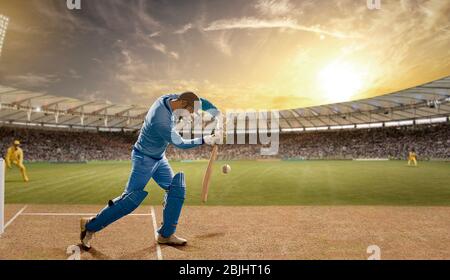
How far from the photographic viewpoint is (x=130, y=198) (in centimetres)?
508

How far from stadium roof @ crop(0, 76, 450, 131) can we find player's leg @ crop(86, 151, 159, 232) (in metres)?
29.9

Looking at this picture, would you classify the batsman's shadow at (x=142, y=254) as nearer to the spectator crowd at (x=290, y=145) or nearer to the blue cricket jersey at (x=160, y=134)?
the blue cricket jersey at (x=160, y=134)

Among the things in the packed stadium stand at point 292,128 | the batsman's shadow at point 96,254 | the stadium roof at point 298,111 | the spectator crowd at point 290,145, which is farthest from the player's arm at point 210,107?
the spectator crowd at point 290,145

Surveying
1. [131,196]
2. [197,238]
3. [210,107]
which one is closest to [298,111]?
[210,107]

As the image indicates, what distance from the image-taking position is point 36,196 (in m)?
11.3

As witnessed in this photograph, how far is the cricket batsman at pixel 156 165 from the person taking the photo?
502cm

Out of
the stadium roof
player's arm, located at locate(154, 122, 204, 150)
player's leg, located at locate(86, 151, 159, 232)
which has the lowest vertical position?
player's leg, located at locate(86, 151, 159, 232)

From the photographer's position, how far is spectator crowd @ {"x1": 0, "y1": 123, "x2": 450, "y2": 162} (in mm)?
43531

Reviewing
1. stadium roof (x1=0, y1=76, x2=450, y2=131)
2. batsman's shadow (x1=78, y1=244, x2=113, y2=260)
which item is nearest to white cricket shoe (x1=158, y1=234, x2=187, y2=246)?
batsman's shadow (x1=78, y1=244, x2=113, y2=260)

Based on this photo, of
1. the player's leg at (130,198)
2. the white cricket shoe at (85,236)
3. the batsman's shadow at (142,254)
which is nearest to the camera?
the batsman's shadow at (142,254)

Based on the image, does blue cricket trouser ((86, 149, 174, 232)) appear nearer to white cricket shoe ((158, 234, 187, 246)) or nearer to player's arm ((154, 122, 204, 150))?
player's arm ((154, 122, 204, 150))

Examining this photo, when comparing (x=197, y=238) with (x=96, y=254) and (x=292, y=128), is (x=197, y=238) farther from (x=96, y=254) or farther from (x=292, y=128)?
(x=292, y=128)

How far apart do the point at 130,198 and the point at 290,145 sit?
53.8 meters
